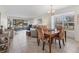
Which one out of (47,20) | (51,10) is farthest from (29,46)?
(51,10)

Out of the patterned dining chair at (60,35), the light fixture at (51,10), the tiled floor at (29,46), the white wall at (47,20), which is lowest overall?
the tiled floor at (29,46)

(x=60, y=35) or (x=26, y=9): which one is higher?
(x=26, y=9)

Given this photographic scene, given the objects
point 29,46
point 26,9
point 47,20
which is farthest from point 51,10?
point 29,46

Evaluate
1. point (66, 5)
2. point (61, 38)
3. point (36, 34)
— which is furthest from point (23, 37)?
point (66, 5)

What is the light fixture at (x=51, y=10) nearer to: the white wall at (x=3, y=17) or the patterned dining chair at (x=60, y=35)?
the patterned dining chair at (x=60, y=35)

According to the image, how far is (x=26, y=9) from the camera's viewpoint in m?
3.39

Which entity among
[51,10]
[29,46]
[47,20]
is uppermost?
[51,10]

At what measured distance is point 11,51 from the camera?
11.3 ft

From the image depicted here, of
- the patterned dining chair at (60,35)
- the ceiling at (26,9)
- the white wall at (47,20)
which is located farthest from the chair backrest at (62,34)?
the ceiling at (26,9)

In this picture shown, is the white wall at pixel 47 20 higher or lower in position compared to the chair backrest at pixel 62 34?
higher

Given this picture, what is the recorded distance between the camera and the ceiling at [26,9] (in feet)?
11.0

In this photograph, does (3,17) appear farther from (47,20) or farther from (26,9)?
(47,20)

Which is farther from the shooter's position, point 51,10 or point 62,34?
point 62,34
